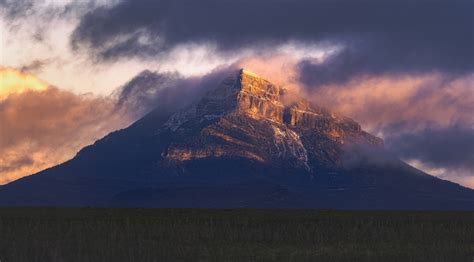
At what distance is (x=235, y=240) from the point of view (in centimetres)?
6806

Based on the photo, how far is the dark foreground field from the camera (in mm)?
54844

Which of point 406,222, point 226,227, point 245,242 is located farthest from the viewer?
point 406,222

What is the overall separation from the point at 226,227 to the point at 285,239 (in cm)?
1225

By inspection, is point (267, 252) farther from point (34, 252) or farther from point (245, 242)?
point (34, 252)

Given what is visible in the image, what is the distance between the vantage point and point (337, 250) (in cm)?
5975

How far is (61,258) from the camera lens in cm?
4972

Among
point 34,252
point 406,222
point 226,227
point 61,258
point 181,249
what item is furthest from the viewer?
point 406,222

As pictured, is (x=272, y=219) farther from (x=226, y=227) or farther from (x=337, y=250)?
(x=337, y=250)

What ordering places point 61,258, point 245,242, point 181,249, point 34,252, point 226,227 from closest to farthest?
point 61,258 < point 34,252 < point 181,249 < point 245,242 < point 226,227

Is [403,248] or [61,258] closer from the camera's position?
[61,258]

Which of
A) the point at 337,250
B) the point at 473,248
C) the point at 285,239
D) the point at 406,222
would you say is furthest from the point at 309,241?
the point at 406,222

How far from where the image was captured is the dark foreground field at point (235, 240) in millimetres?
54844

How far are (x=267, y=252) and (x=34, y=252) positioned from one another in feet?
51.4

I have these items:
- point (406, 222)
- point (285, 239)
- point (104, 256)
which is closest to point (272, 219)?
point (406, 222)
